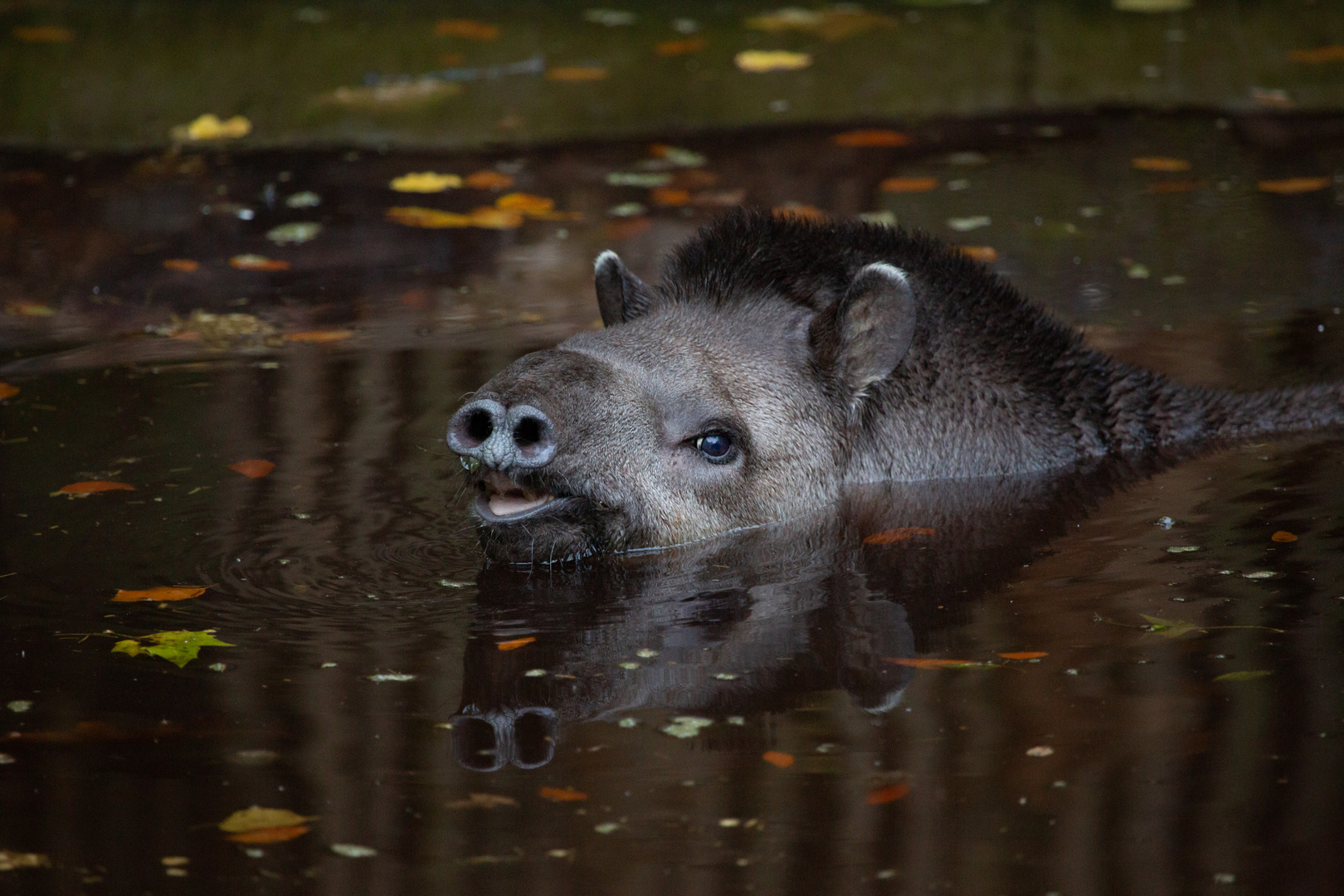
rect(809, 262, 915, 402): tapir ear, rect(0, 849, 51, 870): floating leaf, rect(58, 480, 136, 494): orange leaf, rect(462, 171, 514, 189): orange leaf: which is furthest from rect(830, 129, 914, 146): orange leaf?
rect(0, 849, 51, 870): floating leaf

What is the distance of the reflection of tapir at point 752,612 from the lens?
5.62 metres

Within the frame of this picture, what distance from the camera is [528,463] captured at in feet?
21.2

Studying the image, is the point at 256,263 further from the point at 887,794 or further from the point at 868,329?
the point at 887,794

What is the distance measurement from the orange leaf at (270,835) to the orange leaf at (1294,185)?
1050cm

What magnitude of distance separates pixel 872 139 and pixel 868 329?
7159 mm

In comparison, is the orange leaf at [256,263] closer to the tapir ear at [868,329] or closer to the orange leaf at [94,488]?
the orange leaf at [94,488]

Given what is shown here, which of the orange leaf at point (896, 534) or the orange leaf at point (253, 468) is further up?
the orange leaf at point (253, 468)

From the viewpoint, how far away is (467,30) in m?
16.9

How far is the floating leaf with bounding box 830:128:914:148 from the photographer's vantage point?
14.3 m

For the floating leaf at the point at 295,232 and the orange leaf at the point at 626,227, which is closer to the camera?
the orange leaf at the point at 626,227

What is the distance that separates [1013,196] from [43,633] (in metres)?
8.77

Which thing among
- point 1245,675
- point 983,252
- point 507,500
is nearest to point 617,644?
point 507,500

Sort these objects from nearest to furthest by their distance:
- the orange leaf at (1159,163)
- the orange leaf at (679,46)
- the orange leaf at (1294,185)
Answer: the orange leaf at (1294,185)
the orange leaf at (1159,163)
the orange leaf at (679,46)

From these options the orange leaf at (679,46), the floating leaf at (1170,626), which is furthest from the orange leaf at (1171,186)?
the floating leaf at (1170,626)
